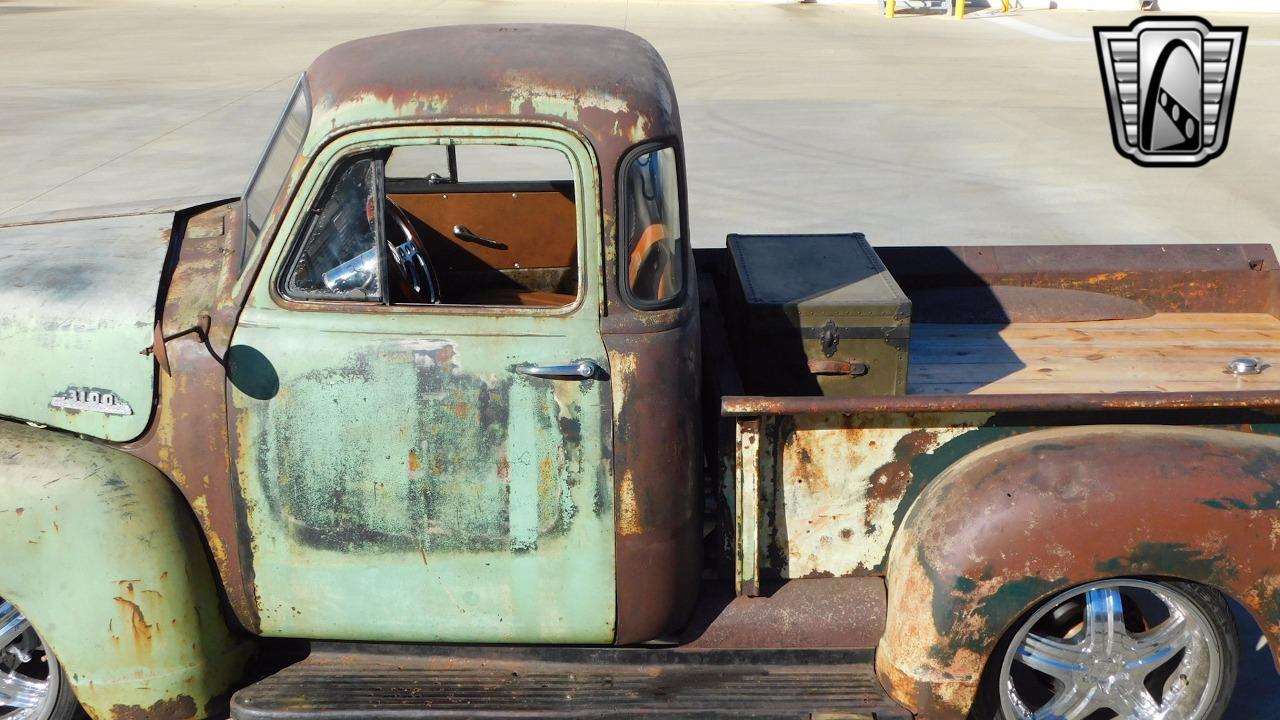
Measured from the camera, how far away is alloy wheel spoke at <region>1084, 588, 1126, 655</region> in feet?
10.0

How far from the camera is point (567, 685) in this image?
306 cm

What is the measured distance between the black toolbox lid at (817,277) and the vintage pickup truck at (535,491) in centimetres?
41

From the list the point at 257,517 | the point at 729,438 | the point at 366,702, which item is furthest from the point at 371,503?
the point at 729,438

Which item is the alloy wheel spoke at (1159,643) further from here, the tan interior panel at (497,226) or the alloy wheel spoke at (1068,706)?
the tan interior panel at (497,226)

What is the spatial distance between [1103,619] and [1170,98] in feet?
35.3

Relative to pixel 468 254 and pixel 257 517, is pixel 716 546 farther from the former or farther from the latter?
pixel 468 254

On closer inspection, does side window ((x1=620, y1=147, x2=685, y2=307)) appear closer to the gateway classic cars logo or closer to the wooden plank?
the wooden plank

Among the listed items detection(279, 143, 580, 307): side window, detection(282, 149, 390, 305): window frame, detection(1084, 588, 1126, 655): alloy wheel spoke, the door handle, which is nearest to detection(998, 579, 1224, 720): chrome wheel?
detection(1084, 588, 1126, 655): alloy wheel spoke

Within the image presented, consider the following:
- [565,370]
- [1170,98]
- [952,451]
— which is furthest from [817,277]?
[1170,98]

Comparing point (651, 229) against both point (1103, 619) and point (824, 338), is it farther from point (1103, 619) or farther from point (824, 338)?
point (1103, 619)

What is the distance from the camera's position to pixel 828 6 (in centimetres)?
2277

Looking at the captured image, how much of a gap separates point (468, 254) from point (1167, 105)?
10646mm

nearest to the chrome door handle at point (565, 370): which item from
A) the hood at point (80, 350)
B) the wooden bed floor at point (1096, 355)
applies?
the hood at point (80, 350)

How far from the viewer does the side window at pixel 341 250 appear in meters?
2.89
